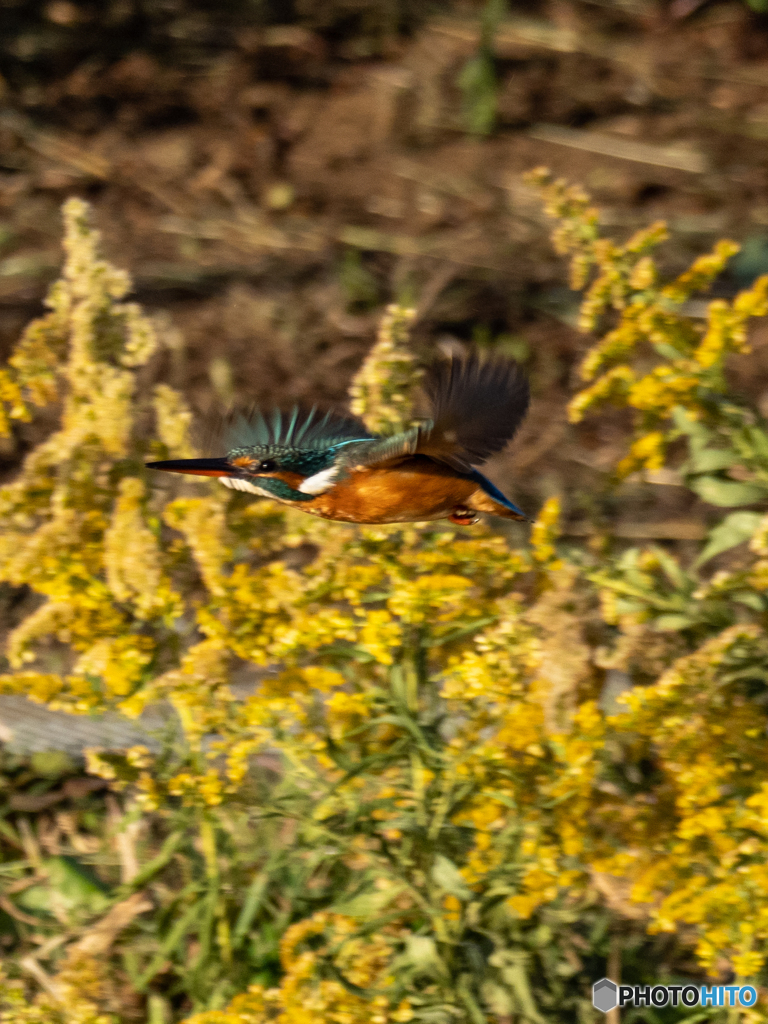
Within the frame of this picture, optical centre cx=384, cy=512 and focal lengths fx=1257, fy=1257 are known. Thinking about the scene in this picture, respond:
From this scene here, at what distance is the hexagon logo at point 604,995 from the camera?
6.00 feet

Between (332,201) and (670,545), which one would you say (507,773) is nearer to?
(670,545)

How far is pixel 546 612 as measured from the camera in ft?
5.13

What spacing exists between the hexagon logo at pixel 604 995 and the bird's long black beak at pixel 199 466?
3.57 ft

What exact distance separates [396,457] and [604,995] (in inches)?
42.1

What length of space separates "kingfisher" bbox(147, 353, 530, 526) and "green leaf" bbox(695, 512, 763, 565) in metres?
0.53

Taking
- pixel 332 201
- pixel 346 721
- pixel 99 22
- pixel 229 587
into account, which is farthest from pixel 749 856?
pixel 99 22

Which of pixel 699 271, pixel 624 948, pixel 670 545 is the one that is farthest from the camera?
pixel 670 545

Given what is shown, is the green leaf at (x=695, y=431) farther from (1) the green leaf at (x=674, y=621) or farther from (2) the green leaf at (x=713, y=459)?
(1) the green leaf at (x=674, y=621)

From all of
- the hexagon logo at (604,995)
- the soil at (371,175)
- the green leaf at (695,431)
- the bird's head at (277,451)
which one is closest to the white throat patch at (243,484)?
the bird's head at (277,451)

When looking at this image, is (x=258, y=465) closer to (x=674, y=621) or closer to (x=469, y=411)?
(x=469, y=411)

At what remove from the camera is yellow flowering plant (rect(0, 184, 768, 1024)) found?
4.99 feet

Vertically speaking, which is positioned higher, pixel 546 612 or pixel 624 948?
pixel 546 612

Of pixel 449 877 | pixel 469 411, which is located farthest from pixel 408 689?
pixel 469 411

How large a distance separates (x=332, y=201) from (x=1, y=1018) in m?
2.51
